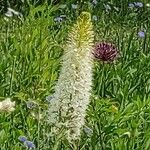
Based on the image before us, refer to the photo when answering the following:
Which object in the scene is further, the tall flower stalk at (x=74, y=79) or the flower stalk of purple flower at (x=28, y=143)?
the flower stalk of purple flower at (x=28, y=143)

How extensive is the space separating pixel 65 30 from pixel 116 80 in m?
1.21

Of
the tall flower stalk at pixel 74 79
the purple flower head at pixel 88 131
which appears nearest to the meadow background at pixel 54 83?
the purple flower head at pixel 88 131

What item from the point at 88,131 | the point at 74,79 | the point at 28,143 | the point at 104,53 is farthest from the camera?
the point at 104,53

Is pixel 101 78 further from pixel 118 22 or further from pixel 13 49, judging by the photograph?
pixel 118 22

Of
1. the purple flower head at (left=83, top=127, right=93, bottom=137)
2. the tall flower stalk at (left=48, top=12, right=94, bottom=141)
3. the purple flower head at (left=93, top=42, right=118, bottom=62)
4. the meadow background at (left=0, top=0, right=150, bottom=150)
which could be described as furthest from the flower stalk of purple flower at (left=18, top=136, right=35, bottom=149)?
the purple flower head at (left=93, top=42, right=118, bottom=62)

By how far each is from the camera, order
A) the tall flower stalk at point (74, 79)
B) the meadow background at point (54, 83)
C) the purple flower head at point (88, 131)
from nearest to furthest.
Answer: the tall flower stalk at point (74, 79), the purple flower head at point (88, 131), the meadow background at point (54, 83)

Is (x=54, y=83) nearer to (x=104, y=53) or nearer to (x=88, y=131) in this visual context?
(x=104, y=53)

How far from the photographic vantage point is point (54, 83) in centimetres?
454

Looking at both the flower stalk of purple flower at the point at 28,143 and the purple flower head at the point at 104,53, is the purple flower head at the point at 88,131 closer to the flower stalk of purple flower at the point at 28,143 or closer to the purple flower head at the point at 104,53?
the flower stalk of purple flower at the point at 28,143

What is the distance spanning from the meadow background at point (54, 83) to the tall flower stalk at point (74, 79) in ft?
0.40

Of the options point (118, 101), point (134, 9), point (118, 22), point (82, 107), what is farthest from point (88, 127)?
point (134, 9)

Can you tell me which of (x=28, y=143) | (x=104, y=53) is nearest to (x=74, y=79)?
(x=28, y=143)

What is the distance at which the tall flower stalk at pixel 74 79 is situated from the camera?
2.75 m

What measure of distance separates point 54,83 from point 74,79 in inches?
70.7
